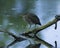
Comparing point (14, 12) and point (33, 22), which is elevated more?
point (33, 22)

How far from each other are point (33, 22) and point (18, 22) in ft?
3.06

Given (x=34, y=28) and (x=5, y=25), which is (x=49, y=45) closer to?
(x=34, y=28)

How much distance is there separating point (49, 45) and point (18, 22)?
1.63m

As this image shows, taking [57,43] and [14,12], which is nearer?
[57,43]

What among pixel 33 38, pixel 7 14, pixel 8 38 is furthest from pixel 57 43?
pixel 7 14

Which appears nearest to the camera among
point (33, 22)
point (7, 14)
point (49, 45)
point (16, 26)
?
point (49, 45)

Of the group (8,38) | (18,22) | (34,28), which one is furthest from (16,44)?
(18,22)

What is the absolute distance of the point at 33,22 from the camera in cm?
450

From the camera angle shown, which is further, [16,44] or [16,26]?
[16,26]

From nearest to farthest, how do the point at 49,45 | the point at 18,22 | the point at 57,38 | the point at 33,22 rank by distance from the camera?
the point at 49,45 < the point at 57,38 < the point at 33,22 < the point at 18,22

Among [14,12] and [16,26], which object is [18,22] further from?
[14,12]

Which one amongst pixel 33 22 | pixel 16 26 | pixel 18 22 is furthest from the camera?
pixel 18 22

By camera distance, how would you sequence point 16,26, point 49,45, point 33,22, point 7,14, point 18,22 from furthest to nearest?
point 7,14, point 18,22, point 16,26, point 33,22, point 49,45

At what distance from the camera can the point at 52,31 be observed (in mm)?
4562
